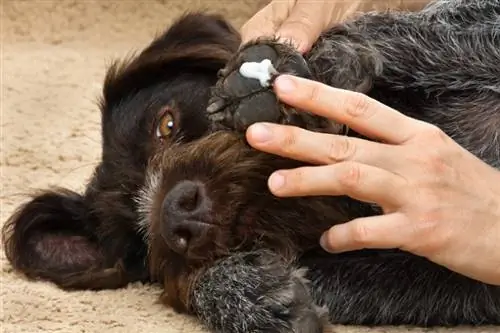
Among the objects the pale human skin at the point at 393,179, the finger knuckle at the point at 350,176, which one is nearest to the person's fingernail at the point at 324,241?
the pale human skin at the point at 393,179

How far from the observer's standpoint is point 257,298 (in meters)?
2.11

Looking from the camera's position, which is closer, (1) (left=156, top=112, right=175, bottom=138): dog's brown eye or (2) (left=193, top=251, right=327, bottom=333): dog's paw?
(2) (left=193, top=251, right=327, bottom=333): dog's paw

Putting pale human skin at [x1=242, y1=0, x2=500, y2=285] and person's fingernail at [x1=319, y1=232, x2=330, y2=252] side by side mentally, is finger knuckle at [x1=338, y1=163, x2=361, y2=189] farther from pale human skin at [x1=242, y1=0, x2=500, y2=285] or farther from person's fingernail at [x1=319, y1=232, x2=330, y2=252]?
person's fingernail at [x1=319, y1=232, x2=330, y2=252]

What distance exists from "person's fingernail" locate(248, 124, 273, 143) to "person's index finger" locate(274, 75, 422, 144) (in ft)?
0.26

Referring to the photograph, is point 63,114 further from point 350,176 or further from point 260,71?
point 350,176

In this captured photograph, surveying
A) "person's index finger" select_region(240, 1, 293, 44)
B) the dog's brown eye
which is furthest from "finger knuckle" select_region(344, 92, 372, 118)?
"person's index finger" select_region(240, 1, 293, 44)

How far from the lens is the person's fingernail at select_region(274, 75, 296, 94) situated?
2.04 metres

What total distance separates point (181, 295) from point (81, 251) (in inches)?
22.7

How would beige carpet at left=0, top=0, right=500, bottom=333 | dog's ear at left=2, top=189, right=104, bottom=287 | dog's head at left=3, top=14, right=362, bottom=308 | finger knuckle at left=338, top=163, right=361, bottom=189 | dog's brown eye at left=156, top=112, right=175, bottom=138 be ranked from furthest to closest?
1. dog's ear at left=2, top=189, right=104, bottom=287
2. dog's brown eye at left=156, top=112, right=175, bottom=138
3. beige carpet at left=0, top=0, right=500, bottom=333
4. dog's head at left=3, top=14, right=362, bottom=308
5. finger knuckle at left=338, top=163, right=361, bottom=189

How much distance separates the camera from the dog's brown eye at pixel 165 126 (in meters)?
2.48

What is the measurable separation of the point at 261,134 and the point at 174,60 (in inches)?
28.8

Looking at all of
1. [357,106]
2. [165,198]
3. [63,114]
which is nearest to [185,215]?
[165,198]

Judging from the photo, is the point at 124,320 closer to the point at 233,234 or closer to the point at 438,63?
the point at 233,234

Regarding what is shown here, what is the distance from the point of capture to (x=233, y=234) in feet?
6.94
